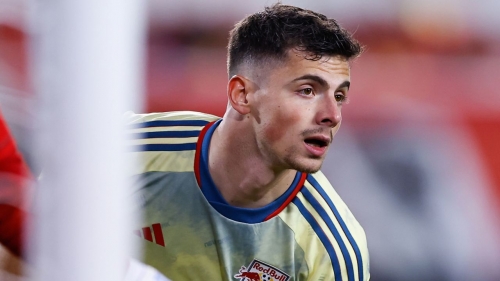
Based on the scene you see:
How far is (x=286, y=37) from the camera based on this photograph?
1.68 metres

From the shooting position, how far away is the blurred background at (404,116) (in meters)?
2.86

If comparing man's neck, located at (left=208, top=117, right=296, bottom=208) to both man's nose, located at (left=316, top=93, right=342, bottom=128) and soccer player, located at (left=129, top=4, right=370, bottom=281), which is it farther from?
man's nose, located at (left=316, top=93, right=342, bottom=128)

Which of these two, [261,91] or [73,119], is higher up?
[261,91]

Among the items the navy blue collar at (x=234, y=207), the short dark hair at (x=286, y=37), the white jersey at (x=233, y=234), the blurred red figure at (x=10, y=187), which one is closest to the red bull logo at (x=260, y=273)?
the white jersey at (x=233, y=234)

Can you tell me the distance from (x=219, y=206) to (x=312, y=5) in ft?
5.32

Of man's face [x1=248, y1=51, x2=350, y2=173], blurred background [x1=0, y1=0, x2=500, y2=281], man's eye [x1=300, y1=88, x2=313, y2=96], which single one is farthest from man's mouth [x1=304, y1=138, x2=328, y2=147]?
blurred background [x1=0, y1=0, x2=500, y2=281]

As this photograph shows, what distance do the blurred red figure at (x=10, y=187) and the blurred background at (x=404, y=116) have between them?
160 cm

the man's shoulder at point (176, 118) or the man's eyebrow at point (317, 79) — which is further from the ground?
the man's eyebrow at point (317, 79)

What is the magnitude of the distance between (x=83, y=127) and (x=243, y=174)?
1.16 metres

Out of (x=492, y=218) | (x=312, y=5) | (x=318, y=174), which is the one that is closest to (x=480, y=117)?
(x=492, y=218)

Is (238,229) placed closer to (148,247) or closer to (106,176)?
(148,247)

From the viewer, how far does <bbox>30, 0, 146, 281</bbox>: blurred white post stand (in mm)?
543

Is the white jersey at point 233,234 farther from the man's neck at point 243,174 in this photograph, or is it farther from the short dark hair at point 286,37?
the short dark hair at point 286,37

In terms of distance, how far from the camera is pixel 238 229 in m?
1.70
